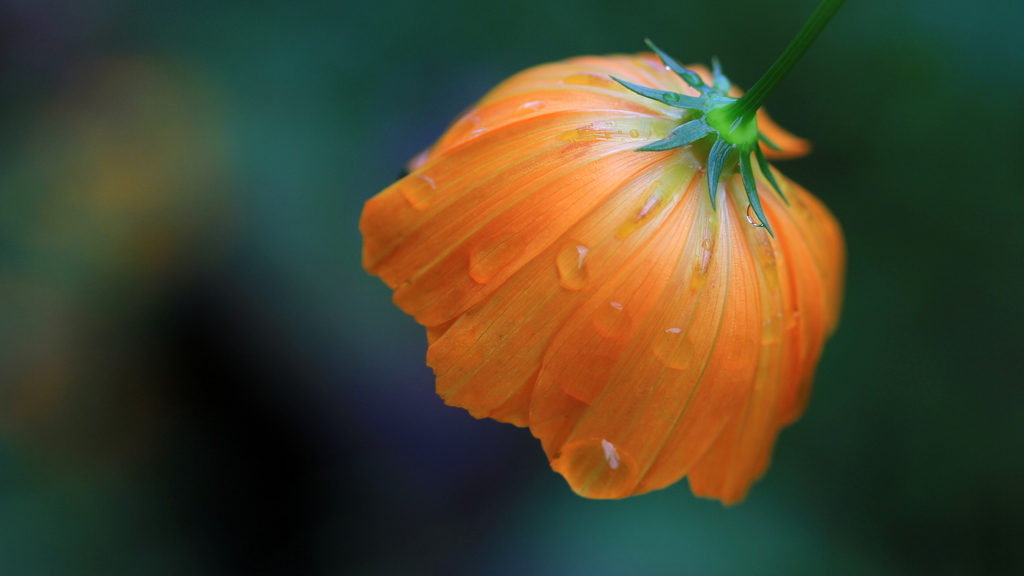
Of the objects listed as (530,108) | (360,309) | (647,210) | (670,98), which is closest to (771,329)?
(647,210)

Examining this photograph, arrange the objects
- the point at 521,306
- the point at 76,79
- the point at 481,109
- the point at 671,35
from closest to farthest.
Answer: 1. the point at 521,306
2. the point at 481,109
3. the point at 76,79
4. the point at 671,35

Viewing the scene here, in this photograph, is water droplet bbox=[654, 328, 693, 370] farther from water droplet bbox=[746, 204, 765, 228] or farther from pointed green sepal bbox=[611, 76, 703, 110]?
pointed green sepal bbox=[611, 76, 703, 110]

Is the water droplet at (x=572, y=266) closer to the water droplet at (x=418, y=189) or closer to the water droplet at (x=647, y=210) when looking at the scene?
the water droplet at (x=647, y=210)

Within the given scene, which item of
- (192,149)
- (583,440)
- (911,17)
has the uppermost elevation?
(192,149)

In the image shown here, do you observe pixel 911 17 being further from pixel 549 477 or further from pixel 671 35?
pixel 549 477

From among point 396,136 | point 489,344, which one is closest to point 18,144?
point 396,136
